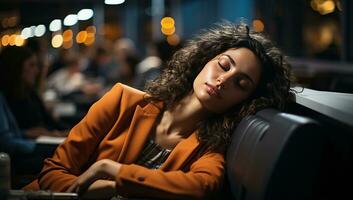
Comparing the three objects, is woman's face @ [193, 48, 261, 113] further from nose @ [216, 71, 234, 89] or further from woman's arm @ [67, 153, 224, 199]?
woman's arm @ [67, 153, 224, 199]

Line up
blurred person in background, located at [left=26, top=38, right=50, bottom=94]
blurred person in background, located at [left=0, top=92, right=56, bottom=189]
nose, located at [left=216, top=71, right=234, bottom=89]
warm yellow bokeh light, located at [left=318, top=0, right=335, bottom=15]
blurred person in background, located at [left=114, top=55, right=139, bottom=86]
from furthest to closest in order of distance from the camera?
warm yellow bokeh light, located at [left=318, top=0, right=335, bottom=15]
blurred person in background, located at [left=114, top=55, right=139, bottom=86]
blurred person in background, located at [left=26, top=38, right=50, bottom=94]
blurred person in background, located at [left=0, top=92, right=56, bottom=189]
nose, located at [left=216, top=71, right=234, bottom=89]

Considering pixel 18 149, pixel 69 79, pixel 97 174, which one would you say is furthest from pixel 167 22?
pixel 97 174

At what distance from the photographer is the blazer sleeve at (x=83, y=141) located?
Answer: 2.55m

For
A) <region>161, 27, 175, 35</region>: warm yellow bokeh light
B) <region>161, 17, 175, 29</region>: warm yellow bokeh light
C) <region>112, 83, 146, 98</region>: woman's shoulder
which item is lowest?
<region>161, 27, 175, 35</region>: warm yellow bokeh light

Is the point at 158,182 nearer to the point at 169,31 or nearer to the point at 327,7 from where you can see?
the point at 327,7

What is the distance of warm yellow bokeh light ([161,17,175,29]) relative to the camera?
64.8ft

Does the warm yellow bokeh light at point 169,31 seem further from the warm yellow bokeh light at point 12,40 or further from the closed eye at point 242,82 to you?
the closed eye at point 242,82

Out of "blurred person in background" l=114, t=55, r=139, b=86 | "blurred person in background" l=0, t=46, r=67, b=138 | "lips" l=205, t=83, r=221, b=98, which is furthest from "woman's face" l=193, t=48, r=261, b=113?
"blurred person in background" l=114, t=55, r=139, b=86

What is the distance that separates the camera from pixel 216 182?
90.0 inches

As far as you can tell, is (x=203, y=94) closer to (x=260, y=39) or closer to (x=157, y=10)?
(x=260, y=39)

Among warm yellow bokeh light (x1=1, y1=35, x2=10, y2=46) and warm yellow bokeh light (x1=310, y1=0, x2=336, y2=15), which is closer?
warm yellow bokeh light (x1=1, y1=35, x2=10, y2=46)

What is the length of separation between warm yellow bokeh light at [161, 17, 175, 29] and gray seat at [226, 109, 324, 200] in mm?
17694

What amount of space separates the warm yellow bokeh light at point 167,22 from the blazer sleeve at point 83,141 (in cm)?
1713

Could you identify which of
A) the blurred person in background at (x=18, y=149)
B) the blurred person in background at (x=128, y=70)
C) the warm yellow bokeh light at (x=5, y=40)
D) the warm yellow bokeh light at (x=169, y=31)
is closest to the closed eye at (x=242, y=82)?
the blurred person in background at (x=18, y=149)
